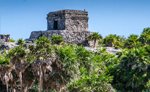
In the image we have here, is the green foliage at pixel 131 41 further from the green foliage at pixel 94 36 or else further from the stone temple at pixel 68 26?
the stone temple at pixel 68 26

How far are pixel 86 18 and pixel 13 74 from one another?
96.6 ft

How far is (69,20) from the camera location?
A: 7738 centimetres

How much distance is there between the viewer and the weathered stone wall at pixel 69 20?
253 feet

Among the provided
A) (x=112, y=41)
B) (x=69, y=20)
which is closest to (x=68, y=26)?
(x=69, y=20)

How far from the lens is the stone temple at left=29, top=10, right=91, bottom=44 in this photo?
Result: 75.8 m

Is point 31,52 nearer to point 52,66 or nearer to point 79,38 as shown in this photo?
point 52,66

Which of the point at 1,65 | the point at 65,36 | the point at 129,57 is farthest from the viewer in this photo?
the point at 65,36

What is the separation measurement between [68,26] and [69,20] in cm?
97

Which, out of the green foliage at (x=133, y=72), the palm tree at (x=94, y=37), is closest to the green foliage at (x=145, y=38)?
the palm tree at (x=94, y=37)

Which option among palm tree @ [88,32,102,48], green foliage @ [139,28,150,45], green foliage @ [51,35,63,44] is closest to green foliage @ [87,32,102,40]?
palm tree @ [88,32,102,48]

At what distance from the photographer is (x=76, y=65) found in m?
51.2

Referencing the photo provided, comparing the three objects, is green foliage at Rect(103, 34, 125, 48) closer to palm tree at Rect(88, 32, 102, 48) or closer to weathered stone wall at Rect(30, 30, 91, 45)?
palm tree at Rect(88, 32, 102, 48)

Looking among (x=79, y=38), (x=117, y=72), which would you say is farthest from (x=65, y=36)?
(x=117, y=72)

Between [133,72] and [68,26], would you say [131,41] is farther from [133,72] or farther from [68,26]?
[133,72]
